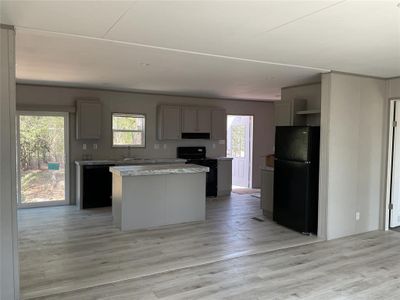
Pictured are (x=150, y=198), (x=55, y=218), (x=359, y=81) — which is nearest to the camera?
(x=359, y=81)

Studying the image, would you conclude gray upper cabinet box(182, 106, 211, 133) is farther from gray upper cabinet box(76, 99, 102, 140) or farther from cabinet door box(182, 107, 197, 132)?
gray upper cabinet box(76, 99, 102, 140)

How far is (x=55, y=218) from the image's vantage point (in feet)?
17.7

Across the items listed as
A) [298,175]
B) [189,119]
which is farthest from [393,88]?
[189,119]

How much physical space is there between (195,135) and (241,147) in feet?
6.17

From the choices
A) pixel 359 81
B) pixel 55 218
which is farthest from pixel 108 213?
pixel 359 81

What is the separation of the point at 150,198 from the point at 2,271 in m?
2.46

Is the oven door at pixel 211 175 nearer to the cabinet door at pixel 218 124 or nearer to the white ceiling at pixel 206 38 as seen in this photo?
the cabinet door at pixel 218 124

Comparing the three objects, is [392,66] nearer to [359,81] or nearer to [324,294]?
[359,81]

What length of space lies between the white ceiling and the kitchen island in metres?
1.47

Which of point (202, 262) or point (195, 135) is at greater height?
point (195, 135)

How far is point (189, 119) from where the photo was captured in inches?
288

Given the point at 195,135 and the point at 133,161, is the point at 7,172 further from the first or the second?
the point at 195,135

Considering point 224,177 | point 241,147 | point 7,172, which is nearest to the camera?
point 7,172

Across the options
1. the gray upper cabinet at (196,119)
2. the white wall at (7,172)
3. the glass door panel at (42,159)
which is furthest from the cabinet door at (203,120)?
the white wall at (7,172)
